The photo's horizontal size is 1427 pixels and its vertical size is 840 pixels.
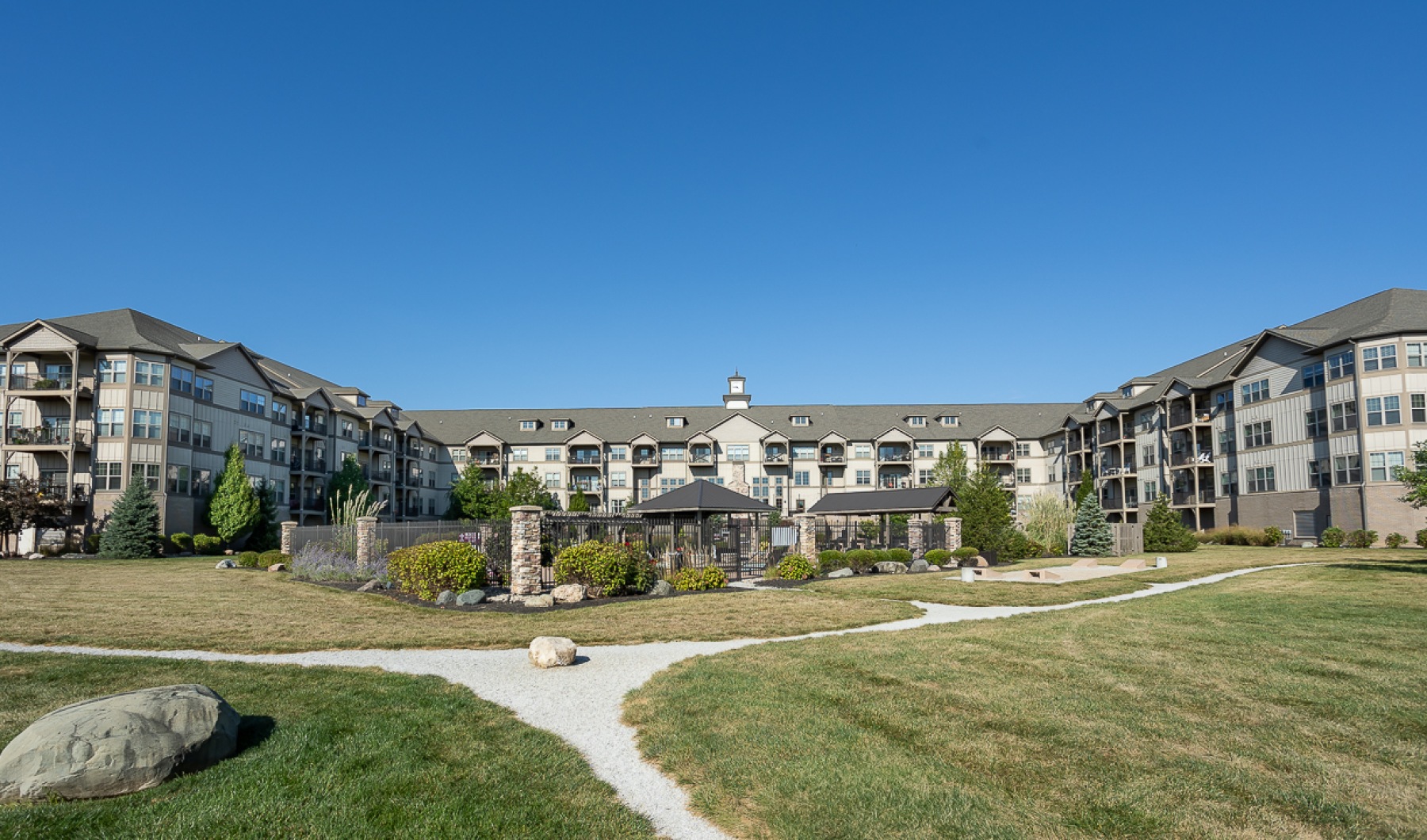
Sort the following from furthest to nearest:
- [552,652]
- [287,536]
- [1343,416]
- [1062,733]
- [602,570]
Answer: [1343,416], [287,536], [602,570], [552,652], [1062,733]

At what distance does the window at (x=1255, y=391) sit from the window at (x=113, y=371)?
58.1 metres

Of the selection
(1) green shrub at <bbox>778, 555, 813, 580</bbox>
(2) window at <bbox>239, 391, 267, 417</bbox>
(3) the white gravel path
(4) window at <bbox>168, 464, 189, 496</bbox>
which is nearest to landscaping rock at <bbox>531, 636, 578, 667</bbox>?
(3) the white gravel path

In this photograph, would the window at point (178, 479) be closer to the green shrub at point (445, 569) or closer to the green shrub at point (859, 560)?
the green shrub at point (445, 569)

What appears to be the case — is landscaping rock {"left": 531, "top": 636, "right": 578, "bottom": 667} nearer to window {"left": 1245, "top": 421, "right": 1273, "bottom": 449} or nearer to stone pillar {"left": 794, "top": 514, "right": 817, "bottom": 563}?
stone pillar {"left": 794, "top": 514, "right": 817, "bottom": 563}

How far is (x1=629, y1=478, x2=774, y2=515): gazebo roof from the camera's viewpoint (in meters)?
25.6

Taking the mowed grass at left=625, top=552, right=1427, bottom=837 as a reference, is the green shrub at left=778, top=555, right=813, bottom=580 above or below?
below

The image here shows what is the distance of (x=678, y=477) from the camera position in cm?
6600

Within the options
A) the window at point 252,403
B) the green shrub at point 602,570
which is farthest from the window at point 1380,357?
the window at point 252,403

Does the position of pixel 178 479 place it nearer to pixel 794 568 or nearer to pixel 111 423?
pixel 111 423

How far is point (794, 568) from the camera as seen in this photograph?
2555cm

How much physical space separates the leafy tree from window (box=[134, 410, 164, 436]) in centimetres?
1122

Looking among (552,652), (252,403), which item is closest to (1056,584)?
(552,652)

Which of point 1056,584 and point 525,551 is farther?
point 1056,584

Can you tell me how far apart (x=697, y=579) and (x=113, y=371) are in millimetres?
35109
